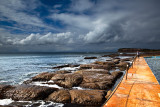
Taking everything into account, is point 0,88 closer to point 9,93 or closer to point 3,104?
point 9,93

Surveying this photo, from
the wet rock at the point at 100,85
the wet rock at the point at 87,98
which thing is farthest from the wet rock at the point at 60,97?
the wet rock at the point at 100,85

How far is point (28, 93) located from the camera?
6797 mm

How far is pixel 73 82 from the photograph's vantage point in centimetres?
927

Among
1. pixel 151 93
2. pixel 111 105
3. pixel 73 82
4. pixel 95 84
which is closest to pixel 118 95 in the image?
pixel 111 105

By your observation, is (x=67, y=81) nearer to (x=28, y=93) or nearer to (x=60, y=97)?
(x=60, y=97)

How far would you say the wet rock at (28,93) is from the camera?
663 centimetres

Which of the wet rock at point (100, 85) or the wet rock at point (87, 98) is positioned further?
the wet rock at point (100, 85)

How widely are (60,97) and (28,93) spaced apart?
2.34 meters

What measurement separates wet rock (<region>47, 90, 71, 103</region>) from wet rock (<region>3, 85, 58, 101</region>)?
1.73 ft

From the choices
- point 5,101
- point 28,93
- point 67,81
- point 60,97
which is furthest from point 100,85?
point 5,101

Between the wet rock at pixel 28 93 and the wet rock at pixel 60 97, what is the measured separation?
0.53 metres

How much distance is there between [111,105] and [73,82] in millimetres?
5277

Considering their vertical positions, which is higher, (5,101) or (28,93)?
(28,93)

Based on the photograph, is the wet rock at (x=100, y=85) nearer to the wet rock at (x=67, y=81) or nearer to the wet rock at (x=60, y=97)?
the wet rock at (x=67, y=81)
